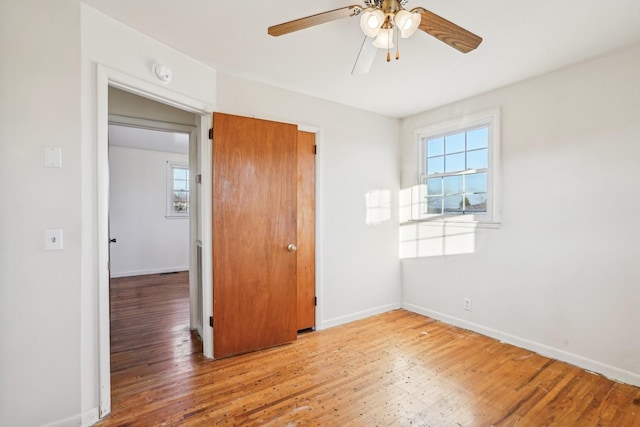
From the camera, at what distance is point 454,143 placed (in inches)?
133

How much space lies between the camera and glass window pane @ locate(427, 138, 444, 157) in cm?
352

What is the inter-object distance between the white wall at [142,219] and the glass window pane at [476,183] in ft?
18.6

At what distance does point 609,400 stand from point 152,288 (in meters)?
5.60

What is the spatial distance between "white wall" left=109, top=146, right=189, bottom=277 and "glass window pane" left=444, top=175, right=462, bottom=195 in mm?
5441

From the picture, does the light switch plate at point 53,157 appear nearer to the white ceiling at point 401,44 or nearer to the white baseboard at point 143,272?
the white ceiling at point 401,44

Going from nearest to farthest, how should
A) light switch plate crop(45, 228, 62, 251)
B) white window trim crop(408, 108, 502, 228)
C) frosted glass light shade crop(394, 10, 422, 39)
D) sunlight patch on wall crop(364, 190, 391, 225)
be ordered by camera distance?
1. frosted glass light shade crop(394, 10, 422, 39)
2. light switch plate crop(45, 228, 62, 251)
3. white window trim crop(408, 108, 502, 228)
4. sunlight patch on wall crop(364, 190, 391, 225)

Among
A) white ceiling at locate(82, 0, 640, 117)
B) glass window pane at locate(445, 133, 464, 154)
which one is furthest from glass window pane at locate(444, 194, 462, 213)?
white ceiling at locate(82, 0, 640, 117)

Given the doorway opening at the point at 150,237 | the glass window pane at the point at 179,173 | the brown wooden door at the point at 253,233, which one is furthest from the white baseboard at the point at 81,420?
the glass window pane at the point at 179,173

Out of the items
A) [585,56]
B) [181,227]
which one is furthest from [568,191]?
[181,227]

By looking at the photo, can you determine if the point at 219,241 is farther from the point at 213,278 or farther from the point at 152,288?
the point at 152,288

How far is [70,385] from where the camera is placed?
1710mm

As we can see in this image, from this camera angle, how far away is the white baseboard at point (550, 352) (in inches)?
87.3

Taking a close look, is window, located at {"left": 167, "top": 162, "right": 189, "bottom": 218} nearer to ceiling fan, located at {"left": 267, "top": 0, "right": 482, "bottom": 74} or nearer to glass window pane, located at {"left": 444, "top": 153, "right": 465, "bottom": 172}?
glass window pane, located at {"left": 444, "top": 153, "right": 465, "bottom": 172}

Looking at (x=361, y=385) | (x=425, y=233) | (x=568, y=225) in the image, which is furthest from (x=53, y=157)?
(x=568, y=225)
